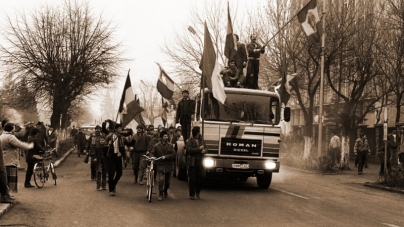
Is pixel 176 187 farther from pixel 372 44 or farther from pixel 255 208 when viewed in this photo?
pixel 372 44

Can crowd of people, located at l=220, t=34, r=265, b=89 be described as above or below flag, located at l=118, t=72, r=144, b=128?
above

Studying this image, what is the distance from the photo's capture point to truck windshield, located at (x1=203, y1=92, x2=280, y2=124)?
53.5ft

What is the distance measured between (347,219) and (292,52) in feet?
77.4

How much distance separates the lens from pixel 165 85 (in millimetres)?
23656

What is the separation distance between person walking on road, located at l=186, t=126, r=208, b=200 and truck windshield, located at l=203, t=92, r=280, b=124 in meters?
1.92

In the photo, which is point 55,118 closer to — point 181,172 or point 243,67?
point 181,172

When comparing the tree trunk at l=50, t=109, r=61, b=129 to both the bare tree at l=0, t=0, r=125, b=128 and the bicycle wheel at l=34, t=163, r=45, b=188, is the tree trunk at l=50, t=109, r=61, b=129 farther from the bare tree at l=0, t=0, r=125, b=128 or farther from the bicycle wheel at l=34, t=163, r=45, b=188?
the bicycle wheel at l=34, t=163, r=45, b=188

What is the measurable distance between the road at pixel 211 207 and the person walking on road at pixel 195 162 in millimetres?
326

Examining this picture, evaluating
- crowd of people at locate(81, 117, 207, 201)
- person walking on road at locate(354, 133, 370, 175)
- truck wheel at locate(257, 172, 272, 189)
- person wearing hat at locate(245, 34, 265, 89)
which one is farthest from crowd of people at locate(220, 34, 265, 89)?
person walking on road at locate(354, 133, 370, 175)

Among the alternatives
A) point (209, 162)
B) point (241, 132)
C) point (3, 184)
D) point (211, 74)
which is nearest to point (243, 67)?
point (241, 132)

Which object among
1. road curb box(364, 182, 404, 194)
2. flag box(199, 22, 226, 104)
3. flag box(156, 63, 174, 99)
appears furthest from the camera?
flag box(156, 63, 174, 99)

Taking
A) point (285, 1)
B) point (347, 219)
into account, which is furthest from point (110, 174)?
point (285, 1)

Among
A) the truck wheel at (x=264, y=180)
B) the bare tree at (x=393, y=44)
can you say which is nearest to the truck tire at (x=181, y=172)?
the truck wheel at (x=264, y=180)

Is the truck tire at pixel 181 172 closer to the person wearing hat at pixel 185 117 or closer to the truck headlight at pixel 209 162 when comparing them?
the person wearing hat at pixel 185 117
